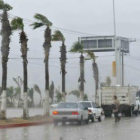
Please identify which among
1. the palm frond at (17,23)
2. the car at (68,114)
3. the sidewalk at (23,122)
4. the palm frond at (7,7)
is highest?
the palm frond at (7,7)

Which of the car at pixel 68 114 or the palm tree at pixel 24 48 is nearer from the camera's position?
the car at pixel 68 114

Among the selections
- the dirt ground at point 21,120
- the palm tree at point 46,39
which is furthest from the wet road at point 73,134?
the palm tree at point 46,39

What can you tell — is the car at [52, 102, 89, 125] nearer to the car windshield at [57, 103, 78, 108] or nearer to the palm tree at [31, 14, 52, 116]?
the car windshield at [57, 103, 78, 108]

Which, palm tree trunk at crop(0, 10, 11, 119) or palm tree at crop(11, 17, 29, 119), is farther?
palm tree at crop(11, 17, 29, 119)

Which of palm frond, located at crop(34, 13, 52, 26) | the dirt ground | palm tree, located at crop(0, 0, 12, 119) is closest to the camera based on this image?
the dirt ground

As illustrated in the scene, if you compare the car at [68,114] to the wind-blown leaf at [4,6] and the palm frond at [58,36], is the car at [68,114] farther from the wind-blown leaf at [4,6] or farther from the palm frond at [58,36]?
the palm frond at [58,36]

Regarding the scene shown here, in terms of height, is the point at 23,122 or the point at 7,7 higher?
the point at 7,7

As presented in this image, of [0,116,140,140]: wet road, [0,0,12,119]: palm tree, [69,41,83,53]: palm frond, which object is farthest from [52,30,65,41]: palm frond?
[0,116,140,140]: wet road

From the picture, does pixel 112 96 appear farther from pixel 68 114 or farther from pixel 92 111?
pixel 68 114

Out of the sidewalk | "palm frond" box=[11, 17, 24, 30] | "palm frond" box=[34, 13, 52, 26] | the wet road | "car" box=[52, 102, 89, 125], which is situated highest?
"palm frond" box=[34, 13, 52, 26]

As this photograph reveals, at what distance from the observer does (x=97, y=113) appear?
34906 mm

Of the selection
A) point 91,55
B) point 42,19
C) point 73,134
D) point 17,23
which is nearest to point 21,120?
point 17,23

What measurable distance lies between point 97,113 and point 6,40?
9861 millimetres

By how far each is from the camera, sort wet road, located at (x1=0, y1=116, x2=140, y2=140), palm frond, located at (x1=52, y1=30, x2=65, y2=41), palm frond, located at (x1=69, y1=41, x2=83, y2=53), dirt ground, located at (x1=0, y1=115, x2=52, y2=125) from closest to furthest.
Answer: wet road, located at (x1=0, y1=116, x2=140, y2=140)
dirt ground, located at (x1=0, y1=115, x2=52, y2=125)
palm frond, located at (x1=52, y1=30, x2=65, y2=41)
palm frond, located at (x1=69, y1=41, x2=83, y2=53)
